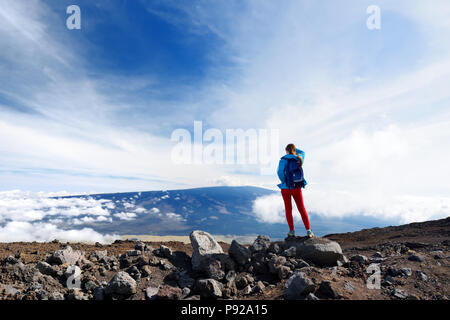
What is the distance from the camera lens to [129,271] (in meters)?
6.67

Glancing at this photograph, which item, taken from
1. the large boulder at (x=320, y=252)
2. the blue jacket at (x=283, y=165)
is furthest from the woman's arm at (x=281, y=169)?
the large boulder at (x=320, y=252)

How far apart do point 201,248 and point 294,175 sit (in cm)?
388

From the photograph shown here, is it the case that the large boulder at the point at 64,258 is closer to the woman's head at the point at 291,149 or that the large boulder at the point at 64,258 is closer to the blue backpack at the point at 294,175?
the blue backpack at the point at 294,175

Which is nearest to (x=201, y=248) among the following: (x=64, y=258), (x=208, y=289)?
(x=208, y=289)

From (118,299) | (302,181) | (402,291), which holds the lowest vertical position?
(118,299)

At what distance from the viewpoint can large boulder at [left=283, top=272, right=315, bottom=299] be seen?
16.5ft

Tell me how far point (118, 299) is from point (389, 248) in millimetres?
9391

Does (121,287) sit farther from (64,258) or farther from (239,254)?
(239,254)

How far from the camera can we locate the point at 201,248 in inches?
290

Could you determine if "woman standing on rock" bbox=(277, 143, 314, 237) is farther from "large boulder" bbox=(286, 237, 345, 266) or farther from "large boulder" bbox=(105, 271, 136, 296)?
"large boulder" bbox=(105, 271, 136, 296)
